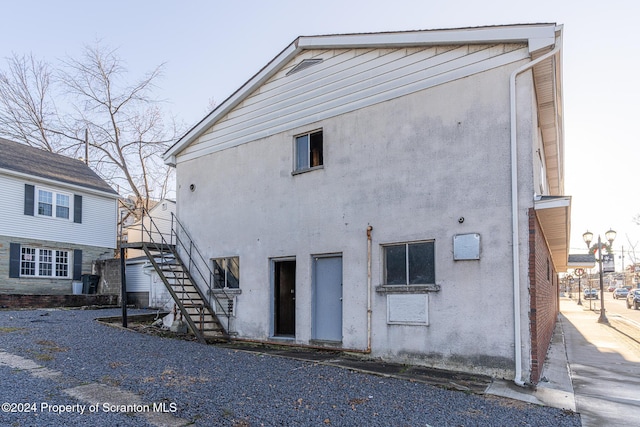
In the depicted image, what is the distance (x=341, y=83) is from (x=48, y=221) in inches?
620

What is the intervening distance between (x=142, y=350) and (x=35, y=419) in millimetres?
4174

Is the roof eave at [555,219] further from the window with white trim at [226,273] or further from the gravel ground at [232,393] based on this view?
the window with white trim at [226,273]

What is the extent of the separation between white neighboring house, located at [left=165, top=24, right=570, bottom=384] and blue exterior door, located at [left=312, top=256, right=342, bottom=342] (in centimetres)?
3

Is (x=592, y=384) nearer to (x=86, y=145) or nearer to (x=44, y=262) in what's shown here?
(x=44, y=262)

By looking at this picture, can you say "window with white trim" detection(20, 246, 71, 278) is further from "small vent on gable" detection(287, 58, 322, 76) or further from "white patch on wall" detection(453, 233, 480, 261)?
"white patch on wall" detection(453, 233, 480, 261)

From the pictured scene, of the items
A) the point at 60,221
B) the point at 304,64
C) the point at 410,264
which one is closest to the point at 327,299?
the point at 410,264

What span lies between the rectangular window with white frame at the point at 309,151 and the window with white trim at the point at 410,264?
271 centimetres

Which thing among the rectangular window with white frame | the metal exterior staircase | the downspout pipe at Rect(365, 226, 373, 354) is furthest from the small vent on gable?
the metal exterior staircase

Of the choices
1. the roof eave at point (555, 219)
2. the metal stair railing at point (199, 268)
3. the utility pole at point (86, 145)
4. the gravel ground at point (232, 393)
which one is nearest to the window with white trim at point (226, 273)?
the metal stair railing at point (199, 268)

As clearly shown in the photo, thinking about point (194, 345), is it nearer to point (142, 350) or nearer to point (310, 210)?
point (142, 350)

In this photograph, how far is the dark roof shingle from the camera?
60.8 ft

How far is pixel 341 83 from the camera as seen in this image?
962 cm

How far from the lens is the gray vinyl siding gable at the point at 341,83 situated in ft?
25.9

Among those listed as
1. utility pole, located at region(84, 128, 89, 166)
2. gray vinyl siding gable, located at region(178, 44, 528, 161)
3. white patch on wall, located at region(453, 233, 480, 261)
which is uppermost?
utility pole, located at region(84, 128, 89, 166)
